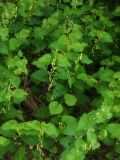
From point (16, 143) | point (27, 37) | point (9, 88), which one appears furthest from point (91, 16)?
point (16, 143)

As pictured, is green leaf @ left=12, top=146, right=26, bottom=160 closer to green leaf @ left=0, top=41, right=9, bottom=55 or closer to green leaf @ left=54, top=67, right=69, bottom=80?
green leaf @ left=54, top=67, right=69, bottom=80

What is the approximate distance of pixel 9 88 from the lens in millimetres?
2730

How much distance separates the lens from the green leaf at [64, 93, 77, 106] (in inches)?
110

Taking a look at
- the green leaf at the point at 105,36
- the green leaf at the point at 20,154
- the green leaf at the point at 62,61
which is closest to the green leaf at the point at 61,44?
the green leaf at the point at 62,61

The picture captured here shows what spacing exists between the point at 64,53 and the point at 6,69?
0.43m

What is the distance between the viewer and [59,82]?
2.93 m

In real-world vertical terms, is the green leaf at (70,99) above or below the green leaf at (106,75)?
below

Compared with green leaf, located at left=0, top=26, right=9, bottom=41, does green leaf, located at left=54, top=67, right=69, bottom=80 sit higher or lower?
lower

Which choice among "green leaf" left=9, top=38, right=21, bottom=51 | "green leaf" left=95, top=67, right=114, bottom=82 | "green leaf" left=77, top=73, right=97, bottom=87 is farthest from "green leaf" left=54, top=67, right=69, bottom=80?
"green leaf" left=9, top=38, right=21, bottom=51

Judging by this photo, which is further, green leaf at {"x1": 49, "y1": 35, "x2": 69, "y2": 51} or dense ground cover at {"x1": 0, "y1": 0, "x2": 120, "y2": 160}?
green leaf at {"x1": 49, "y1": 35, "x2": 69, "y2": 51}

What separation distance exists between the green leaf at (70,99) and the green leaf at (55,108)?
2.4 inches

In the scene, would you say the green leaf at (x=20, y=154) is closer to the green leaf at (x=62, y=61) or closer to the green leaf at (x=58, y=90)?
the green leaf at (x=58, y=90)

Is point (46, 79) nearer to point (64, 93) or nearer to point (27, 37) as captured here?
point (64, 93)

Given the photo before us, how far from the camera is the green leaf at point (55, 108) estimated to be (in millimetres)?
2759
